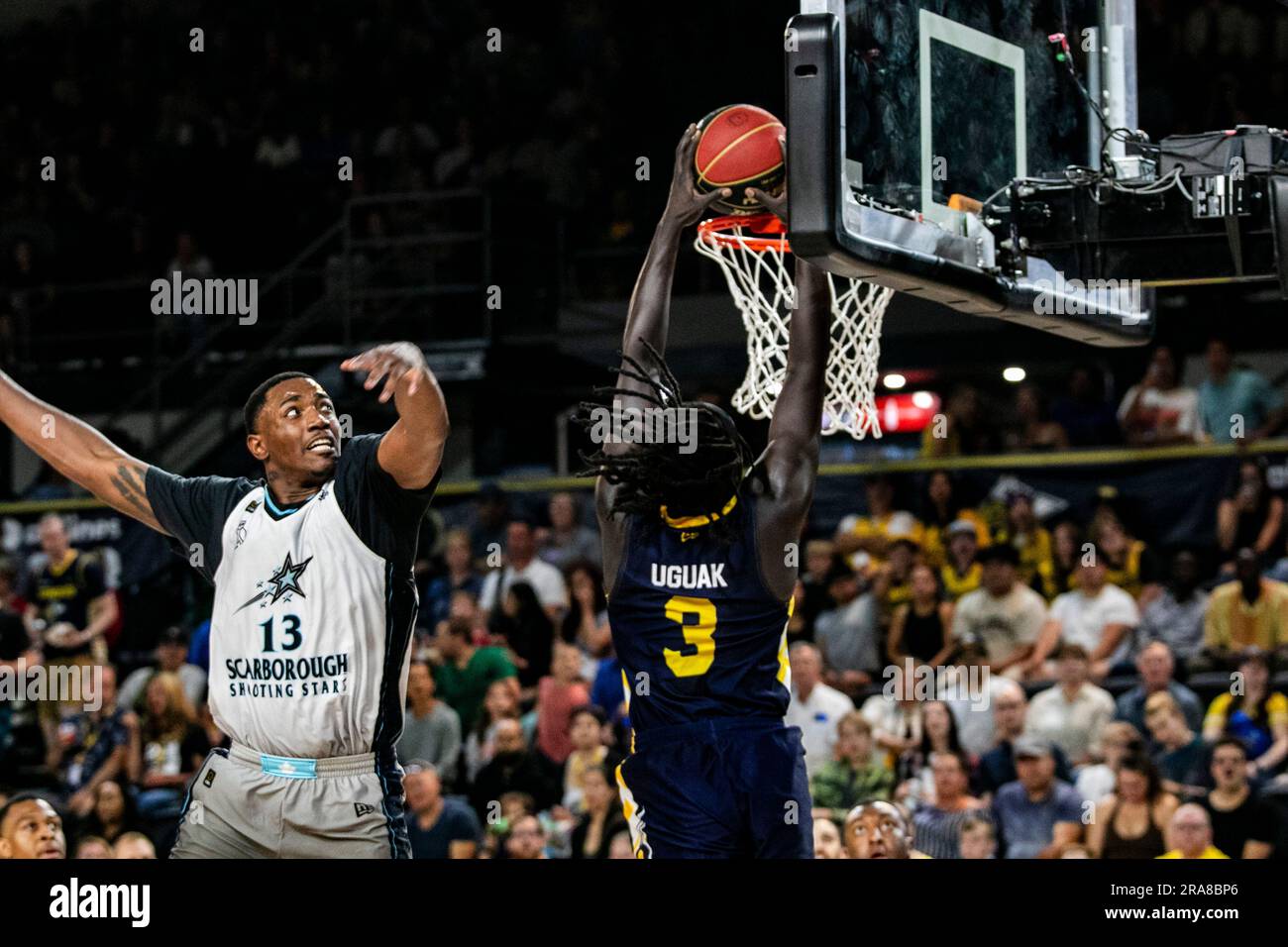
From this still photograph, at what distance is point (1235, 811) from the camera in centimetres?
848

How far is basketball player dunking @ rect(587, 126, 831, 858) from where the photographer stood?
500 cm

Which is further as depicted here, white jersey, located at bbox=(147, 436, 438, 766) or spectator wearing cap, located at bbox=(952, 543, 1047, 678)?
spectator wearing cap, located at bbox=(952, 543, 1047, 678)

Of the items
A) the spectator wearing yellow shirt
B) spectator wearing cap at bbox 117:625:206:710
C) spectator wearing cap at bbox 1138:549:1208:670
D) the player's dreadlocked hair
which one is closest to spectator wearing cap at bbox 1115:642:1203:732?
spectator wearing cap at bbox 1138:549:1208:670

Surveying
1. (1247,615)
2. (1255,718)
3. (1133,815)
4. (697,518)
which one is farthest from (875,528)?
(697,518)

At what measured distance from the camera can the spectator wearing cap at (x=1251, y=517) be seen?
407 inches

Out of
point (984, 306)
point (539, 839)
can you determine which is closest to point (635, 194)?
point (539, 839)

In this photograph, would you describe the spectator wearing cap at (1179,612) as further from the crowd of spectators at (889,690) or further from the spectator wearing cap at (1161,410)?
the spectator wearing cap at (1161,410)

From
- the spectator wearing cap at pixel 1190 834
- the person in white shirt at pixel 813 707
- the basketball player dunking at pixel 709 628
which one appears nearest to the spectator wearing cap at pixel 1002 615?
the person in white shirt at pixel 813 707

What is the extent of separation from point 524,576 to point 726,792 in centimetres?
669

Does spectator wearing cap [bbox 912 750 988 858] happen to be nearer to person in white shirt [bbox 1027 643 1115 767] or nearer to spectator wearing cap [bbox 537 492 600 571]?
person in white shirt [bbox 1027 643 1115 767]

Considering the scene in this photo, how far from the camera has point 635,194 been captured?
1394 cm

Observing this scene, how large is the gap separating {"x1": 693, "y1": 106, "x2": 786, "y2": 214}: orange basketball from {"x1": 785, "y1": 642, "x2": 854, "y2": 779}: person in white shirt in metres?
4.59
